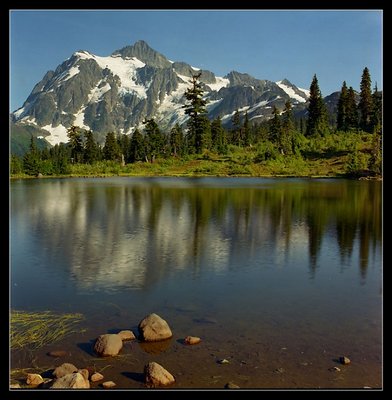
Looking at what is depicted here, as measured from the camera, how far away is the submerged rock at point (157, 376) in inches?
413

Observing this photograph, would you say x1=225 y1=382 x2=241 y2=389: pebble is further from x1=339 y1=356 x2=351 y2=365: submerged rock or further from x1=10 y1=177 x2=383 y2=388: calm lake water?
x1=339 y1=356 x2=351 y2=365: submerged rock

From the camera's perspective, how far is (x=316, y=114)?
122m

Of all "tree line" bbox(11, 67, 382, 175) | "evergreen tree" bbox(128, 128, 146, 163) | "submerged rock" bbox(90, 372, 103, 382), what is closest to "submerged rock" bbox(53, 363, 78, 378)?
"submerged rock" bbox(90, 372, 103, 382)

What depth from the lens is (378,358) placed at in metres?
11.9

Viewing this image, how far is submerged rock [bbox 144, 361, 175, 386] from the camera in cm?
1049

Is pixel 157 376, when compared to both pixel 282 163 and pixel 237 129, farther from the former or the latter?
pixel 237 129

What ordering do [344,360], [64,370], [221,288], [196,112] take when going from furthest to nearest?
[196,112]
[221,288]
[344,360]
[64,370]

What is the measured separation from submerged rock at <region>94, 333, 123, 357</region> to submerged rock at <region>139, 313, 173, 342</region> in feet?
2.69

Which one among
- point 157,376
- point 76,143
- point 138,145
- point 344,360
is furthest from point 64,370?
point 76,143

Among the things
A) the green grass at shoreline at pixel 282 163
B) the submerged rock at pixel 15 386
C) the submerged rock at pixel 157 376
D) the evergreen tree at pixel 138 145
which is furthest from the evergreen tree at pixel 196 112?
the submerged rock at pixel 15 386

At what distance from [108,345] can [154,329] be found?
1.44 metres
